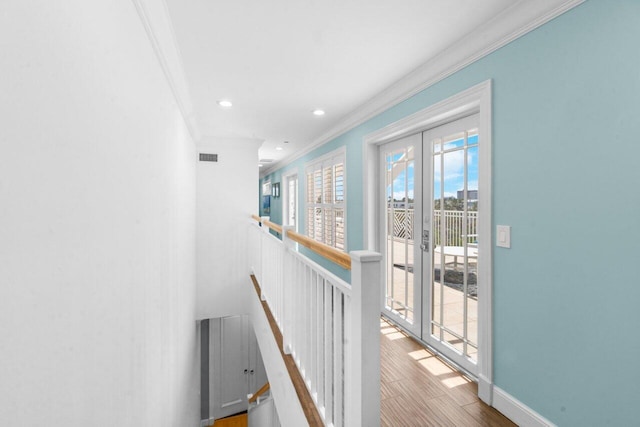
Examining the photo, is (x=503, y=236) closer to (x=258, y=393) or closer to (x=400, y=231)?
(x=400, y=231)

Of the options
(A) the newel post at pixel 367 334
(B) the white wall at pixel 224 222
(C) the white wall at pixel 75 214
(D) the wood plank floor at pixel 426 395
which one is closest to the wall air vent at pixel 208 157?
(B) the white wall at pixel 224 222

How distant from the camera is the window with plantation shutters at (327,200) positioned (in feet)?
14.4

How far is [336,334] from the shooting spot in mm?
1365

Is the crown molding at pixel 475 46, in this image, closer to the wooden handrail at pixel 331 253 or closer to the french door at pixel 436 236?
the french door at pixel 436 236

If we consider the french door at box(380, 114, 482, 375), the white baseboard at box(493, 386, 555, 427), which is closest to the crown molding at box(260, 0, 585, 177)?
the french door at box(380, 114, 482, 375)

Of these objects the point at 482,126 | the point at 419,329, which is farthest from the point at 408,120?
the point at 419,329

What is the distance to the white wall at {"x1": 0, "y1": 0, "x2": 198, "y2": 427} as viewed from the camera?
0.56 m

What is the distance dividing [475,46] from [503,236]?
1258 millimetres

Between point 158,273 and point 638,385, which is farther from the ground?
point 158,273

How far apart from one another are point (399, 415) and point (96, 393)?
1.67 m

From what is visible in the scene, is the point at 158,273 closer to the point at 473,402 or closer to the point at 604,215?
the point at 473,402

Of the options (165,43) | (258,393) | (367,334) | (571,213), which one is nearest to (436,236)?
(571,213)

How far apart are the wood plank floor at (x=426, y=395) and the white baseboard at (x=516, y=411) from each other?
0.04 m

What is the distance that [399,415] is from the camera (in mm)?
1896
